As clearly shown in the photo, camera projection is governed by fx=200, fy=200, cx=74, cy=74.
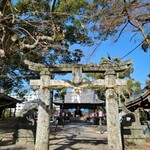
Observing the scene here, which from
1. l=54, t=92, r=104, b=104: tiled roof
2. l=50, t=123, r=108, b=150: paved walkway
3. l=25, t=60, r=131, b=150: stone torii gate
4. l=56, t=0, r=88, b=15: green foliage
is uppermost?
l=56, t=0, r=88, b=15: green foliage

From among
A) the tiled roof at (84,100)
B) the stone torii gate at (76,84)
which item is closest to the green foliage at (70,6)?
the stone torii gate at (76,84)

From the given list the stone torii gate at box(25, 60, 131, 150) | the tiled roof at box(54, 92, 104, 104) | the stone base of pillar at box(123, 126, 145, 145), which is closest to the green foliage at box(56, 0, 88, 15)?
the stone torii gate at box(25, 60, 131, 150)

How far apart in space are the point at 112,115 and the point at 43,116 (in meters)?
3.05

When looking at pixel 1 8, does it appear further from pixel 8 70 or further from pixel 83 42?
pixel 8 70

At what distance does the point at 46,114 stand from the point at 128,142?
4895 millimetres

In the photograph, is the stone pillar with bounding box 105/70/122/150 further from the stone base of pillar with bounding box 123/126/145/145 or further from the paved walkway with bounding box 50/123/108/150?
the stone base of pillar with bounding box 123/126/145/145

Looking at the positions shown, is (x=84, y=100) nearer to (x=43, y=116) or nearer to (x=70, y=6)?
(x=70, y=6)

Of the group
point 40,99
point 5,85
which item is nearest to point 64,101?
point 5,85

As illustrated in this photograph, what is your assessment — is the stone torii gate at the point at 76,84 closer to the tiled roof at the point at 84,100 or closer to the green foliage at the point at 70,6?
the green foliage at the point at 70,6

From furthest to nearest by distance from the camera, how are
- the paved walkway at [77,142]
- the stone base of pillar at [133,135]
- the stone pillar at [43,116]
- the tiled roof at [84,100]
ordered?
1. the tiled roof at [84,100]
2. the stone base of pillar at [133,135]
3. the paved walkway at [77,142]
4. the stone pillar at [43,116]

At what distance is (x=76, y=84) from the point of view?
30.3ft

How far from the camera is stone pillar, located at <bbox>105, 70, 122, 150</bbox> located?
8.41m

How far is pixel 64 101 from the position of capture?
96.9ft

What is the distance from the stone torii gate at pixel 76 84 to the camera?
8.61 metres
